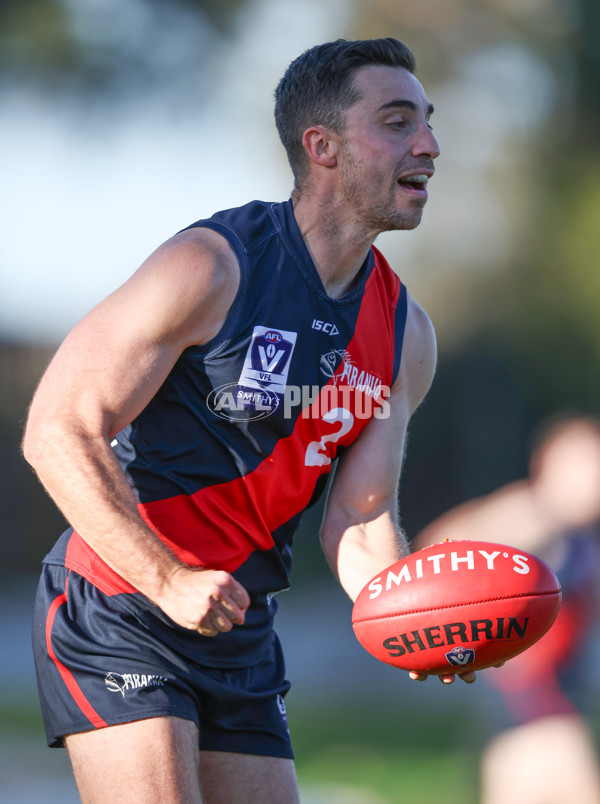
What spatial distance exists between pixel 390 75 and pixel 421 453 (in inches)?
523

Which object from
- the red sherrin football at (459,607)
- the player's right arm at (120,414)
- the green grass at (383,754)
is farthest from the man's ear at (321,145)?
the green grass at (383,754)

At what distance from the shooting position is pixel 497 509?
4.90m

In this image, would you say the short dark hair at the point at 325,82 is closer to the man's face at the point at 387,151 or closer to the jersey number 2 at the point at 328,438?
the man's face at the point at 387,151

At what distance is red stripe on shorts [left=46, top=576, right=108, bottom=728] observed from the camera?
2.89 m

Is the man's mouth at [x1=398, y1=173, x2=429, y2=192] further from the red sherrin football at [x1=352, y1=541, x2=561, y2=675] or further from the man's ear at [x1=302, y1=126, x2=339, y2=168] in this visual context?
the red sherrin football at [x1=352, y1=541, x2=561, y2=675]

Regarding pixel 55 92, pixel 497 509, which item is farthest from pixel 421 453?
pixel 497 509

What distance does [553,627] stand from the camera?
15.5 feet

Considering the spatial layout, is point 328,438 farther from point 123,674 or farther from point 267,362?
point 123,674

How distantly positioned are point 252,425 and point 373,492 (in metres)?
0.62

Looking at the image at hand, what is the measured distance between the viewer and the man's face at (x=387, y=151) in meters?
3.41

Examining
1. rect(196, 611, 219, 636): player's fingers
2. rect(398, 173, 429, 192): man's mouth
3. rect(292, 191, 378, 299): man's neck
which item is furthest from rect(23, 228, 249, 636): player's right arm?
rect(398, 173, 429, 192): man's mouth

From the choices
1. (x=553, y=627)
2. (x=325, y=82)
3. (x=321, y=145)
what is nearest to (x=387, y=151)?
(x=321, y=145)

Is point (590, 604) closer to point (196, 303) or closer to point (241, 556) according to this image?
point (241, 556)

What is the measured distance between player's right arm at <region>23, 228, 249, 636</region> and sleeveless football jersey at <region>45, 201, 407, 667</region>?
22cm
